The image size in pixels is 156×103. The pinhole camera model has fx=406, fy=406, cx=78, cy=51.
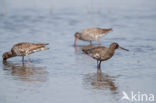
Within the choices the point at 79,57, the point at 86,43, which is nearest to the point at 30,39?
the point at 86,43

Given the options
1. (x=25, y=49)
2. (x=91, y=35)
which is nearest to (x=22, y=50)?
(x=25, y=49)

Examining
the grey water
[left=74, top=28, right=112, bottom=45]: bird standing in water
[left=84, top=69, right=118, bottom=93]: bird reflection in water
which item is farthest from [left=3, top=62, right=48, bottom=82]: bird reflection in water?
[left=74, top=28, right=112, bottom=45]: bird standing in water

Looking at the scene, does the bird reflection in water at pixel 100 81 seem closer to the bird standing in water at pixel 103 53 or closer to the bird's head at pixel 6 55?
the bird standing in water at pixel 103 53

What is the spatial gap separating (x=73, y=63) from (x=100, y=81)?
2444 mm

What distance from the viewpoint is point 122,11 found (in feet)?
83.3

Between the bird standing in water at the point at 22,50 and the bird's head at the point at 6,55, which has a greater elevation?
the bird standing in water at the point at 22,50

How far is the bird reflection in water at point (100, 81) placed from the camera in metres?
9.10

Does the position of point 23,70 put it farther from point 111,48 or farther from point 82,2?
point 82,2

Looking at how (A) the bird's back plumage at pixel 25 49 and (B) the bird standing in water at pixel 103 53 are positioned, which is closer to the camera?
(B) the bird standing in water at pixel 103 53

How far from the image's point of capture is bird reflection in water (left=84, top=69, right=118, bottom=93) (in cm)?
910

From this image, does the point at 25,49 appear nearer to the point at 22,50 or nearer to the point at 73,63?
the point at 22,50

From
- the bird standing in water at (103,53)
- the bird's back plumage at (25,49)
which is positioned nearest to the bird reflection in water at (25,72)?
the bird's back plumage at (25,49)

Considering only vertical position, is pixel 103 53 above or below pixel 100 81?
above

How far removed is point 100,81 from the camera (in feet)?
32.0
